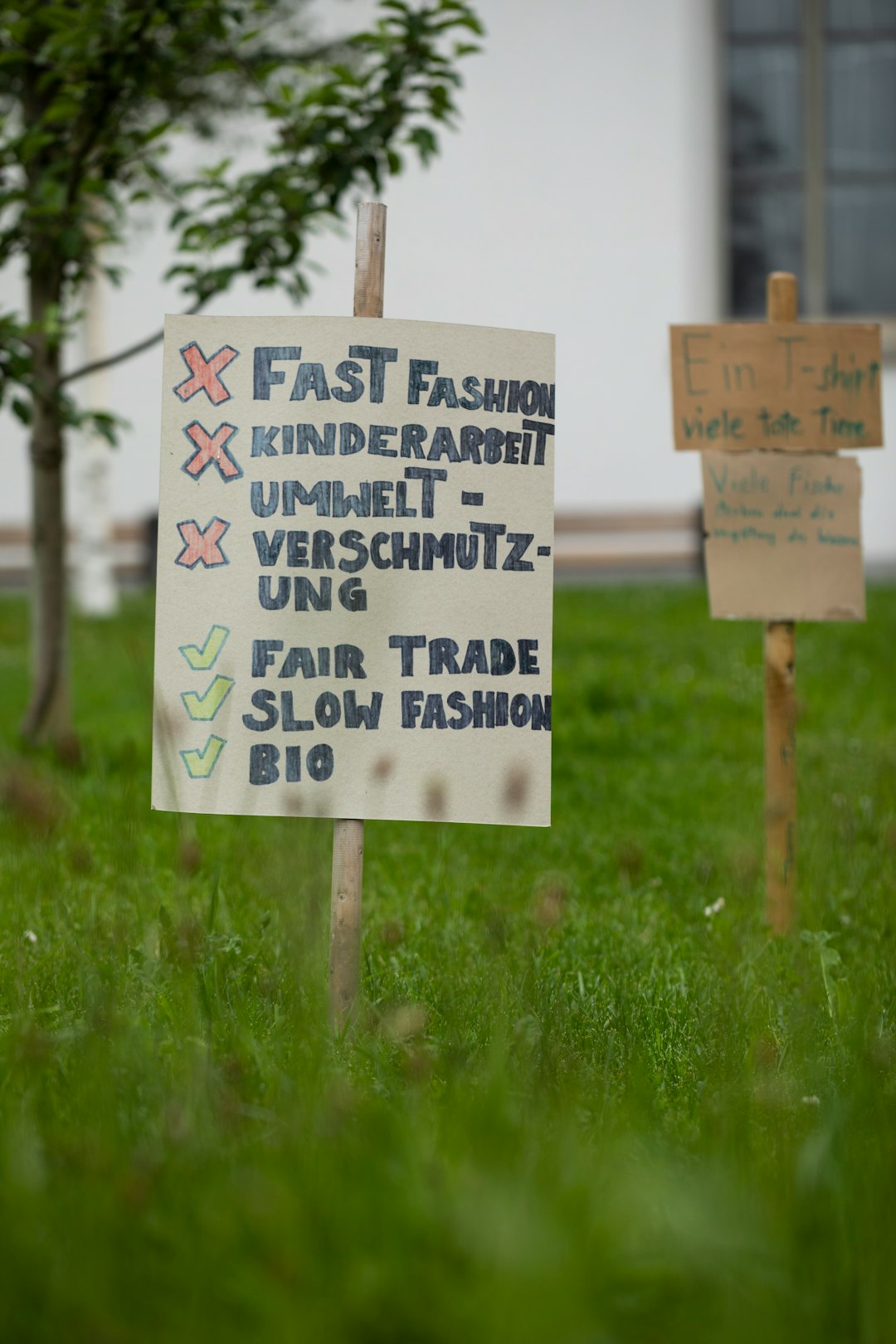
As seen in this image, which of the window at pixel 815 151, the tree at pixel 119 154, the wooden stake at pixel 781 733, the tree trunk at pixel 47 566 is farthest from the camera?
the window at pixel 815 151

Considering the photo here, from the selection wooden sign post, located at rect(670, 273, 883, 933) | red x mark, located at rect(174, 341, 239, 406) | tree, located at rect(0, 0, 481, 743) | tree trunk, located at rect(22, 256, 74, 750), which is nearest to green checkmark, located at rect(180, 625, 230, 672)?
red x mark, located at rect(174, 341, 239, 406)

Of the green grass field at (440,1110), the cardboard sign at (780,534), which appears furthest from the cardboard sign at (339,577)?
the cardboard sign at (780,534)

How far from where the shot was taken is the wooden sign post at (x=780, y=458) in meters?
3.29

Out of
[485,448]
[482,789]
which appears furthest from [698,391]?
[482,789]

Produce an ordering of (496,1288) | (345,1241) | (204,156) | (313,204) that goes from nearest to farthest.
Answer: (496,1288), (345,1241), (313,204), (204,156)

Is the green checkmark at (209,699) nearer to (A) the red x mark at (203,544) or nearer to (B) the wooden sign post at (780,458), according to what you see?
(A) the red x mark at (203,544)

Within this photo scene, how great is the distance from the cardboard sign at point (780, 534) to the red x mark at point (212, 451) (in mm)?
1331

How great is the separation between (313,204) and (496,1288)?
13.9 ft

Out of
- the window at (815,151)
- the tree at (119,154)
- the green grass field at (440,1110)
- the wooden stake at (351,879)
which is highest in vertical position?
the window at (815,151)

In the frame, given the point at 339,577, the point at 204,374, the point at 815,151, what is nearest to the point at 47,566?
the point at 204,374

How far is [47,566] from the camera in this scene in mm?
5539

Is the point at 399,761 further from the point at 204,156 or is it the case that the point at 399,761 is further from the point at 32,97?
the point at 204,156

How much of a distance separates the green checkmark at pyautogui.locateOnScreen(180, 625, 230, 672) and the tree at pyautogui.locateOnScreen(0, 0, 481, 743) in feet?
6.57

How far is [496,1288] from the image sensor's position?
1.07 m
